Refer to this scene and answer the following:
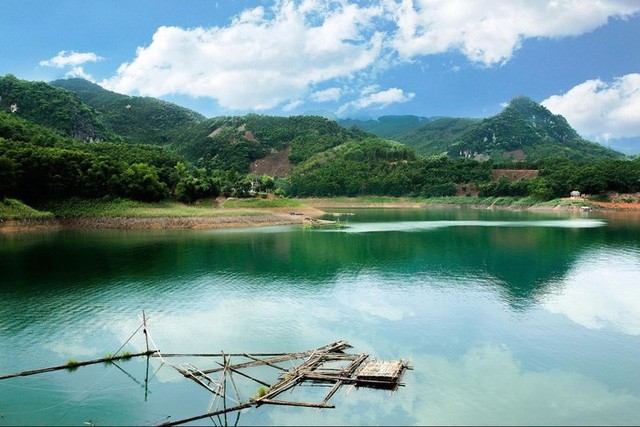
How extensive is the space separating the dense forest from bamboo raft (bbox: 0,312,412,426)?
4280 cm

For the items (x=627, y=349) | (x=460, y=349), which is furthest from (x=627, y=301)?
(x=460, y=349)

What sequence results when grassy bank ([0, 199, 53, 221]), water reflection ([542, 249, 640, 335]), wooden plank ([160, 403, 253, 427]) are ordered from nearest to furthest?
wooden plank ([160, 403, 253, 427])
water reflection ([542, 249, 640, 335])
grassy bank ([0, 199, 53, 221])

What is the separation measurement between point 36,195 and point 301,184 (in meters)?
74.5

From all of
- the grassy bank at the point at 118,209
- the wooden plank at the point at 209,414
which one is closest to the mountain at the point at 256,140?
the grassy bank at the point at 118,209

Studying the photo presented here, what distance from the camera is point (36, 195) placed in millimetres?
51188

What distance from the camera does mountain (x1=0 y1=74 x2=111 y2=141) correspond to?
330 ft

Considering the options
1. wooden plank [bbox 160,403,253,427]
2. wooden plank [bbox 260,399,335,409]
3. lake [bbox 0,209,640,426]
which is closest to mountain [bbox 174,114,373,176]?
lake [bbox 0,209,640,426]

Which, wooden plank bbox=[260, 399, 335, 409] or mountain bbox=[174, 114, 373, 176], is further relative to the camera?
mountain bbox=[174, 114, 373, 176]

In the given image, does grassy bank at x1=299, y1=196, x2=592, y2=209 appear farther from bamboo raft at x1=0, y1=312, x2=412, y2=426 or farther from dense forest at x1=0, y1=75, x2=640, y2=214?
bamboo raft at x1=0, y1=312, x2=412, y2=426

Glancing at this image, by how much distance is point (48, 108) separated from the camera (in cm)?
10256

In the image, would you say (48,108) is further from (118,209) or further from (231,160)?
(118,209)

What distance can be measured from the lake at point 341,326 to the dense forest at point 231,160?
16.9 m

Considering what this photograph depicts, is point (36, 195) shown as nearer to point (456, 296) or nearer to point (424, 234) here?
point (424, 234)

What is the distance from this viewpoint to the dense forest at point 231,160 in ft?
174
